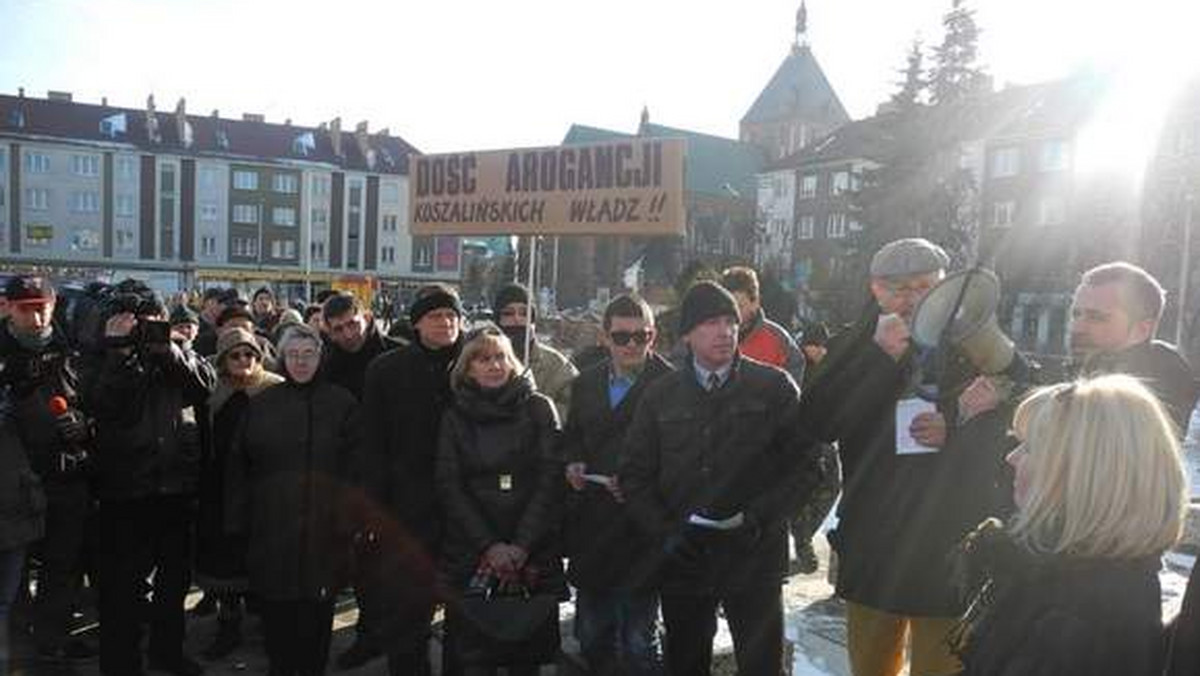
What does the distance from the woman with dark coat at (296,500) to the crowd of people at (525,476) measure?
0.01m

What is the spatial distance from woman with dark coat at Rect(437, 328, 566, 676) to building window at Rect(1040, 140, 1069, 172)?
52354mm

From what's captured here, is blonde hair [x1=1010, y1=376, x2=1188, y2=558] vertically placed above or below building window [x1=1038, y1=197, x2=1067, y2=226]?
below

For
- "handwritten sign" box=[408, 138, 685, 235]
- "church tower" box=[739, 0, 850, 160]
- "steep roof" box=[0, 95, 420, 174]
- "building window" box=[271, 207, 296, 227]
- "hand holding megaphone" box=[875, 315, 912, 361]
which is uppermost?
"church tower" box=[739, 0, 850, 160]

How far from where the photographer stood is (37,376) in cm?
467

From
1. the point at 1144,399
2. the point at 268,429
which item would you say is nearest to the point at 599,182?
the point at 268,429

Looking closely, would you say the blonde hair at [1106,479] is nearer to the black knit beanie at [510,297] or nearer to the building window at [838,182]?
the black knit beanie at [510,297]

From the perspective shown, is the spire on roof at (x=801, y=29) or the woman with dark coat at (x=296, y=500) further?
the spire on roof at (x=801, y=29)

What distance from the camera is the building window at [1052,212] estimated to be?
159 ft

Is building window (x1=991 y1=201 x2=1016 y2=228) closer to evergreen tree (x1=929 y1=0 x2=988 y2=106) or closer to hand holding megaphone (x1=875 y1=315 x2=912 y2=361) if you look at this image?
evergreen tree (x1=929 y1=0 x2=988 y2=106)

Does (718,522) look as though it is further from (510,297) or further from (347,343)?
(347,343)

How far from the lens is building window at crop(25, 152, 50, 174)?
2534 inches

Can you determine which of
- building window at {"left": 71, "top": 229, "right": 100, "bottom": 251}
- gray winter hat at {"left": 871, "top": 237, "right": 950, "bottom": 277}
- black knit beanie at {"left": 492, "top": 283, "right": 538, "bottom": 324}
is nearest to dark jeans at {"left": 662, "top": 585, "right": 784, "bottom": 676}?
gray winter hat at {"left": 871, "top": 237, "right": 950, "bottom": 277}

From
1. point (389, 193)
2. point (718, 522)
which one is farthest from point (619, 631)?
point (389, 193)

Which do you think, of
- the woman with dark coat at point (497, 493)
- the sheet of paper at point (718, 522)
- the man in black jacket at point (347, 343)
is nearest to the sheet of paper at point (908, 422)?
the sheet of paper at point (718, 522)
